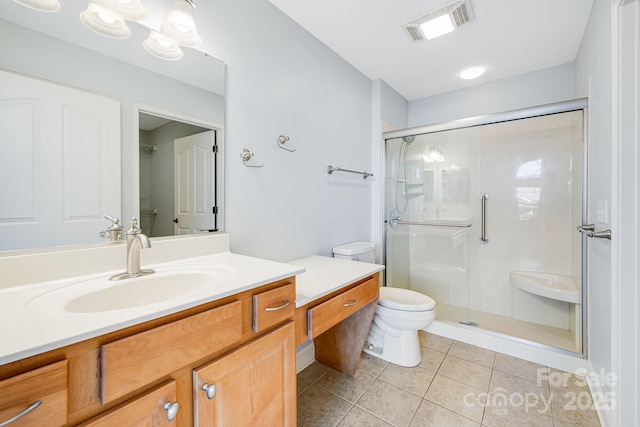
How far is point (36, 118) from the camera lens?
35.2 inches

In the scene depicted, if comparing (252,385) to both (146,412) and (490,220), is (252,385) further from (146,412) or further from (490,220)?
(490,220)

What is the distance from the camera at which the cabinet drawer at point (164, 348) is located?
60 cm

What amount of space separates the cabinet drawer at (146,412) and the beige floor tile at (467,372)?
5.68 ft

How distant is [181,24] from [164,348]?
127 centimetres

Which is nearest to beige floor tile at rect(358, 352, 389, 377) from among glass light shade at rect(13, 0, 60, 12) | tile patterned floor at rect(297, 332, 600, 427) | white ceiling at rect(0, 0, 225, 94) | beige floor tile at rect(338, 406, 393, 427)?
tile patterned floor at rect(297, 332, 600, 427)

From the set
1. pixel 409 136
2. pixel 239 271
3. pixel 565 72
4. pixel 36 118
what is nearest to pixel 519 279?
pixel 409 136

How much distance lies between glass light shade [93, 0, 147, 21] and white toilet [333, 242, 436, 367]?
5.52 ft

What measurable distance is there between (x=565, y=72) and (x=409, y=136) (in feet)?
4.44

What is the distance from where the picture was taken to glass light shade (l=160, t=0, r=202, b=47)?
1153 mm

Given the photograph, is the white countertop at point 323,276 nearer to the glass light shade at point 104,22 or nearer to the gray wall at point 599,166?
the gray wall at point 599,166

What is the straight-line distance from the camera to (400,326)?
5.97 ft

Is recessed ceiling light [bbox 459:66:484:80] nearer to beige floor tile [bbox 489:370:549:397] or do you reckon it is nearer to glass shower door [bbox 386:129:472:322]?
glass shower door [bbox 386:129:472:322]

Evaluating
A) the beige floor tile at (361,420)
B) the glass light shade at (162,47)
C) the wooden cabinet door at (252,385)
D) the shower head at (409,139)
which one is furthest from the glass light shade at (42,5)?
the shower head at (409,139)

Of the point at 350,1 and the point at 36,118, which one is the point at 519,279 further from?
the point at 36,118
